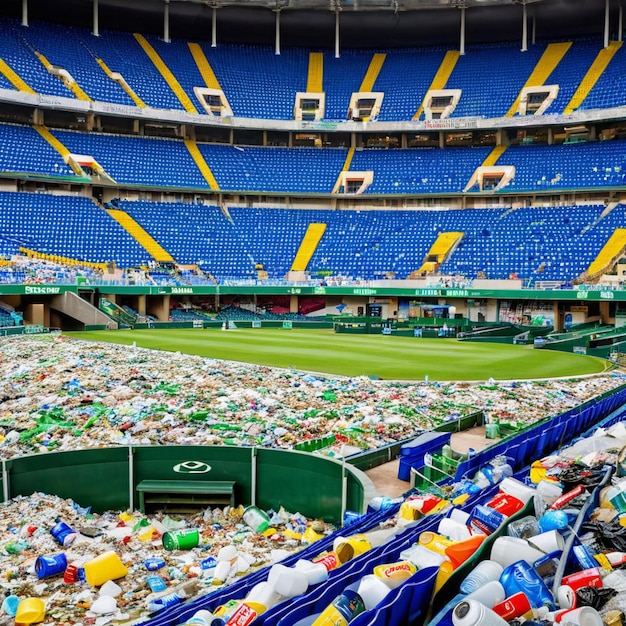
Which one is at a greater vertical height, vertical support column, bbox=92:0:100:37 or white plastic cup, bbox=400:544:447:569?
vertical support column, bbox=92:0:100:37

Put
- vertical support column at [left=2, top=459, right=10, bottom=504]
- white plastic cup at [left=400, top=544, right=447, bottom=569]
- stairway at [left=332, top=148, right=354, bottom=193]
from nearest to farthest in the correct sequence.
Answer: white plastic cup at [left=400, top=544, right=447, bottom=569], vertical support column at [left=2, top=459, right=10, bottom=504], stairway at [left=332, top=148, right=354, bottom=193]

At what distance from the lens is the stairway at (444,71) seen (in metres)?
56.0

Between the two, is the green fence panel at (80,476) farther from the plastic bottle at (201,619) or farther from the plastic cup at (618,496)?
the plastic cup at (618,496)

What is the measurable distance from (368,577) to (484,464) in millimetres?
5166

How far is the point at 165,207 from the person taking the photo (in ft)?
169

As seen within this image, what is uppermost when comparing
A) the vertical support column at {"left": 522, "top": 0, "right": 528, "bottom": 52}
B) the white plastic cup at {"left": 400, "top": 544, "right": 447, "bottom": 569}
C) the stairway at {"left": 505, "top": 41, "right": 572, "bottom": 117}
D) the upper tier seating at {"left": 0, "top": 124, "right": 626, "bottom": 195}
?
the vertical support column at {"left": 522, "top": 0, "right": 528, "bottom": 52}

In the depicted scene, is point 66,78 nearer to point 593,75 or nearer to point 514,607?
point 593,75

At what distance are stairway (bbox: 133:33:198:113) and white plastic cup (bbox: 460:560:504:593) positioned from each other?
52113mm

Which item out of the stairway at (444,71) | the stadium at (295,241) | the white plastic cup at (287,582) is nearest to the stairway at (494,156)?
the stadium at (295,241)

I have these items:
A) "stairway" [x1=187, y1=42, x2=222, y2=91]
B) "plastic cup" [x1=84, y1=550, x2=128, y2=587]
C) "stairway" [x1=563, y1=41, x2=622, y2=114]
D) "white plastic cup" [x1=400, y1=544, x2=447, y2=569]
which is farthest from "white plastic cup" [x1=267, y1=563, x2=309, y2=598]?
"stairway" [x1=187, y1=42, x2=222, y2=91]

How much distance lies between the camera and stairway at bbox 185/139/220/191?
5222 cm

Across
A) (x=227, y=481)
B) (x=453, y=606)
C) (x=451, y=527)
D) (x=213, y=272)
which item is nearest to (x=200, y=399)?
(x=227, y=481)

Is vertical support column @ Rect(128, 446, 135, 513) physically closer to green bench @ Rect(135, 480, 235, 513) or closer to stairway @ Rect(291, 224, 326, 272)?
green bench @ Rect(135, 480, 235, 513)

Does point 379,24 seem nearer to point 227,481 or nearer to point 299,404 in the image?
point 299,404
